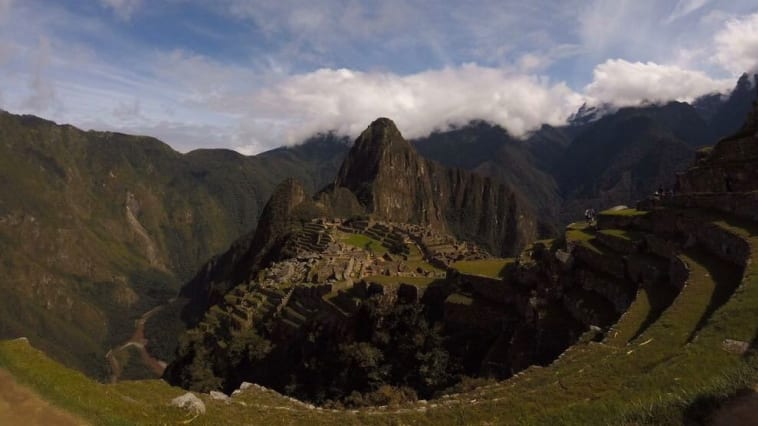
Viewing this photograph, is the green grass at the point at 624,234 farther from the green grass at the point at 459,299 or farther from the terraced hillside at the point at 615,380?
the green grass at the point at 459,299

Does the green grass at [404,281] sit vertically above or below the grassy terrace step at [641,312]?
below

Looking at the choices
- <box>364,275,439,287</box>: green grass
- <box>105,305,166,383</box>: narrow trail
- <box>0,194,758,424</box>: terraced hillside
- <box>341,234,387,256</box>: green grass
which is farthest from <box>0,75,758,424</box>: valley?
<box>105,305,166,383</box>: narrow trail

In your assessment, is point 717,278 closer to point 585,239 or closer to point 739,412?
point 585,239

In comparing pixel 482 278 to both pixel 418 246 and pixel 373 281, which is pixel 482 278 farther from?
pixel 418 246

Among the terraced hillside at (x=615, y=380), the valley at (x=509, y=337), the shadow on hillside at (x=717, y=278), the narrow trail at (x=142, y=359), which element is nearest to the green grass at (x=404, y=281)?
the valley at (x=509, y=337)

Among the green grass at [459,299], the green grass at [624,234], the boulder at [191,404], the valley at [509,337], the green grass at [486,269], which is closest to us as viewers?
the valley at [509,337]

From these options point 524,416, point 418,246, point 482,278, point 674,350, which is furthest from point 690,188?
point 418,246

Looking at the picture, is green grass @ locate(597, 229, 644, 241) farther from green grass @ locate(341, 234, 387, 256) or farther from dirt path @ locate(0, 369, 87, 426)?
green grass @ locate(341, 234, 387, 256)
